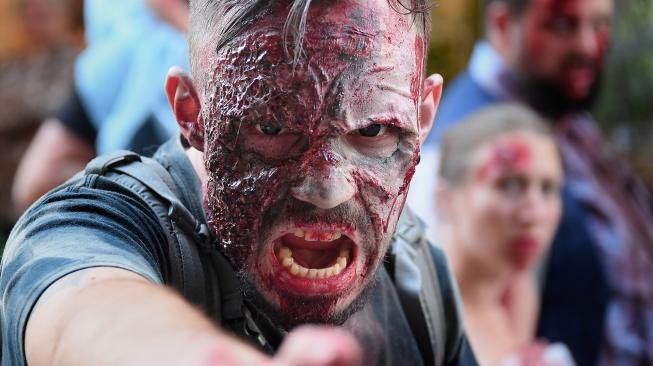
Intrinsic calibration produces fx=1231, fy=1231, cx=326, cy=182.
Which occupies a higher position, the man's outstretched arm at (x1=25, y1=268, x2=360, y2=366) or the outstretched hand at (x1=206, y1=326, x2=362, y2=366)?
the outstretched hand at (x1=206, y1=326, x2=362, y2=366)

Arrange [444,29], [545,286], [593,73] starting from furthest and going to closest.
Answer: [444,29] < [593,73] < [545,286]

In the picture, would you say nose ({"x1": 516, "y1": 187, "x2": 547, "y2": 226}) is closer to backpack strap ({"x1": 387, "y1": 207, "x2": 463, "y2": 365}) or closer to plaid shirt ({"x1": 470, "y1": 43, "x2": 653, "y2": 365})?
plaid shirt ({"x1": 470, "y1": 43, "x2": 653, "y2": 365})

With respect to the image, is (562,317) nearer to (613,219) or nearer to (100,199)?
(613,219)

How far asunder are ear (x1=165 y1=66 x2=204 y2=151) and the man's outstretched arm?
360 mm

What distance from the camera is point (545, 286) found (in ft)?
14.7

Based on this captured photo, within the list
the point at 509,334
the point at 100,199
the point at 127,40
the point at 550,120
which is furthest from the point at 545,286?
the point at 100,199

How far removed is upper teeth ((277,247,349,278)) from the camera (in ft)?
5.59

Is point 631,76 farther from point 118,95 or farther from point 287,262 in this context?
point 287,262

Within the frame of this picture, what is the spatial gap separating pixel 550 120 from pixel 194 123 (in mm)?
3358

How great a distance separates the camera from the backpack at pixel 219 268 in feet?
5.71

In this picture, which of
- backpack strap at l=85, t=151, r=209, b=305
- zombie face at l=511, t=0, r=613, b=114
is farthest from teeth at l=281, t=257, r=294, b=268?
zombie face at l=511, t=0, r=613, b=114

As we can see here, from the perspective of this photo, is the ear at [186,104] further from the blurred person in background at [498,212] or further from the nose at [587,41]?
the nose at [587,41]

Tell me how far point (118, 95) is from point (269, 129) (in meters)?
2.26

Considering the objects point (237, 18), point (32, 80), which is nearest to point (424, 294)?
point (237, 18)
